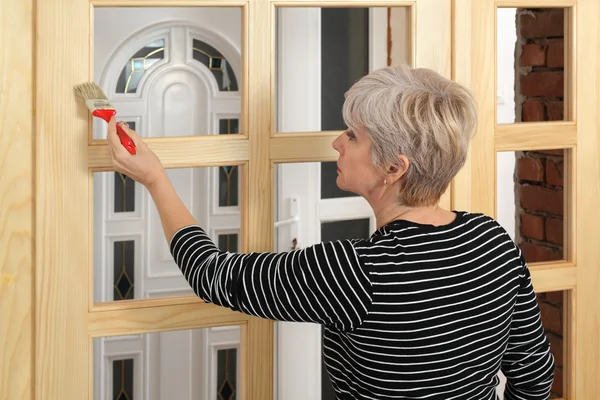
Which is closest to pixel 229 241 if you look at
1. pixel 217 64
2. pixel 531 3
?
pixel 217 64

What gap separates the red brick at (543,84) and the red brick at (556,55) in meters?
0.02

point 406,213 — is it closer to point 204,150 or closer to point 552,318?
point 204,150

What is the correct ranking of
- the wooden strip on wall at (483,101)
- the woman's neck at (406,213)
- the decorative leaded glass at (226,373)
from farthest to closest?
the decorative leaded glass at (226,373), the wooden strip on wall at (483,101), the woman's neck at (406,213)

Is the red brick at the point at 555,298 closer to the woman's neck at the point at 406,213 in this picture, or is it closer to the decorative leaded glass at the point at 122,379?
the woman's neck at the point at 406,213

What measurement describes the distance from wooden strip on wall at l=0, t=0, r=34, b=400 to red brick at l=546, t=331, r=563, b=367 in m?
1.37

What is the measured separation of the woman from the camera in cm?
121

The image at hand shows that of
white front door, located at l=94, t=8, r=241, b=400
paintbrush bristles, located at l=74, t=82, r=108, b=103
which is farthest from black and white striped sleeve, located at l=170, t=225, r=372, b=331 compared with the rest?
white front door, located at l=94, t=8, r=241, b=400

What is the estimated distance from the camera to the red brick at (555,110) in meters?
2.12

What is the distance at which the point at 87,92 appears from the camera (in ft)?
4.43

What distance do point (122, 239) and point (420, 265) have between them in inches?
86.8

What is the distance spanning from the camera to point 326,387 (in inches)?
129

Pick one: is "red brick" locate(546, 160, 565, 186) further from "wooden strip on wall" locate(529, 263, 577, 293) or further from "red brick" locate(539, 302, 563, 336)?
"wooden strip on wall" locate(529, 263, 577, 293)

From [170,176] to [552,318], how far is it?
5.48 ft

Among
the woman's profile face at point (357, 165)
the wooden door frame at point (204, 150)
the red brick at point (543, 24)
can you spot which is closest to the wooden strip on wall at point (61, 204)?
the wooden door frame at point (204, 150)
